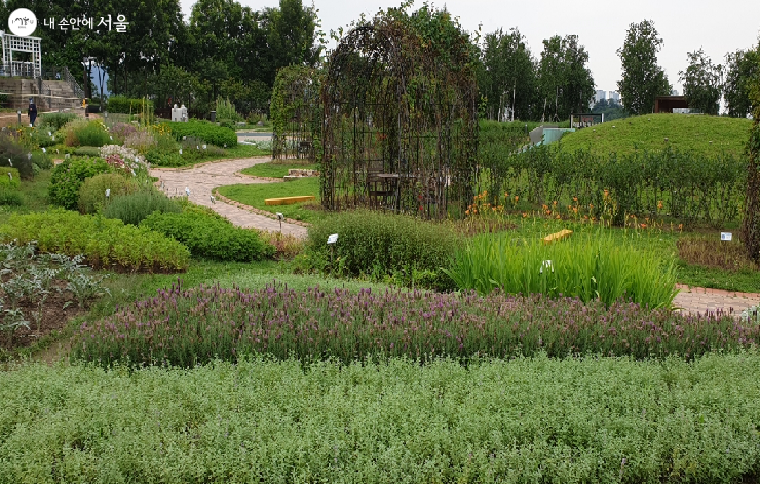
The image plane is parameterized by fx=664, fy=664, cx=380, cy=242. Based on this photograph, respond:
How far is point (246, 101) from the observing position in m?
53.8

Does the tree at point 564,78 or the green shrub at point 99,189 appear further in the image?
the tree at point 564,78

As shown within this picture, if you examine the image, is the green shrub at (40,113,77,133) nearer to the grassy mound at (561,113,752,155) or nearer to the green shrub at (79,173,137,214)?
the green shrub at (79,173,137,214)

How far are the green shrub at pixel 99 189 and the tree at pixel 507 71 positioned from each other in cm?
3652

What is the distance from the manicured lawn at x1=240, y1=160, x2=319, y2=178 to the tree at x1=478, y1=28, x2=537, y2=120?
25.6m

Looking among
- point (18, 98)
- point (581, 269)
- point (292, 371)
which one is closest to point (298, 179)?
point (581, 269)

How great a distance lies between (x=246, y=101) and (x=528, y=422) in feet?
174

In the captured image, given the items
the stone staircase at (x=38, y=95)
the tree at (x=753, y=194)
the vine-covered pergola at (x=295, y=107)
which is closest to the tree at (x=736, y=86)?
the vine-covered pergola at (x=295, y=107)

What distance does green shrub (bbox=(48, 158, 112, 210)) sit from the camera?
11945 mm

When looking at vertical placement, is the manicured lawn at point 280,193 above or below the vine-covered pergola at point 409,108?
below

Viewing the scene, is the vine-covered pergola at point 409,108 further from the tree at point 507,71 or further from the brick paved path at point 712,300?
the tree at point 507,71

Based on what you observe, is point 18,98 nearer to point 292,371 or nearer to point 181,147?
point 181,147

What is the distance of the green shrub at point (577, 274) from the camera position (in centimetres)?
598

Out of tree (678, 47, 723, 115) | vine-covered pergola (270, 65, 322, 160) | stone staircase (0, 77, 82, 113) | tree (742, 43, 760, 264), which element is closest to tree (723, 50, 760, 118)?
tree (678, 47, 723, 115)

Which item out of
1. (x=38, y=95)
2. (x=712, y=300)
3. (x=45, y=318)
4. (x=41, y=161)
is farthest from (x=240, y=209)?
(x=38, y=95)
